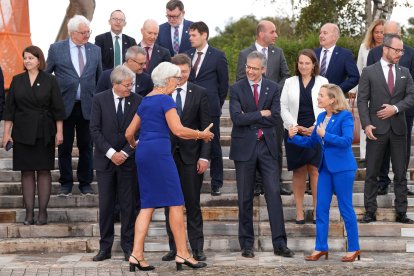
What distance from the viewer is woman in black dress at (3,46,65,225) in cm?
1316

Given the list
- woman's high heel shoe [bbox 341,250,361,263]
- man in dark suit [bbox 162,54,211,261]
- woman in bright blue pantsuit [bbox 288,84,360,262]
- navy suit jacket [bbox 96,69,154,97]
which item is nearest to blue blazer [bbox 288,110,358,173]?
woman in bright blue pantsuit [bbox 288,84,360,262]

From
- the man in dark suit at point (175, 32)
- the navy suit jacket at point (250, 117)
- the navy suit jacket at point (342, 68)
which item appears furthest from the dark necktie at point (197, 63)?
the navy suit jacket at point (342, 68)

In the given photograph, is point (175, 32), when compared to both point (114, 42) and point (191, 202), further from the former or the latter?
point (191, 202)

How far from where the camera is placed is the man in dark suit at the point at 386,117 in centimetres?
1323

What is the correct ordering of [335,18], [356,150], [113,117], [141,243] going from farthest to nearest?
[335,18] → [356,150] → [113,117] → [141,243]

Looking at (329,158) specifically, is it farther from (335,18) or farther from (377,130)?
(335,18)

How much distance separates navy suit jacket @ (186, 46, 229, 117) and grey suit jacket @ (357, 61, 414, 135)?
1.61 meters

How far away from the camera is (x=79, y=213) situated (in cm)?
1349

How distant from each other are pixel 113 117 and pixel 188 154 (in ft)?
2.83

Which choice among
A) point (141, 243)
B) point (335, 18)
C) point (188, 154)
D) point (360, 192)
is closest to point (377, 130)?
point (360, 192)

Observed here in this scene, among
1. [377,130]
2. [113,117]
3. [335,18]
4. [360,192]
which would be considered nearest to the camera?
[113,117]

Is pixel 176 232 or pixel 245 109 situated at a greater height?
pixel 245 109

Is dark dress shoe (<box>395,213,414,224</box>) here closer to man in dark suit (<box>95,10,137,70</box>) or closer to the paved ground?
the paved ground

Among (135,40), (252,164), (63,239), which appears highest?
(135,40)
